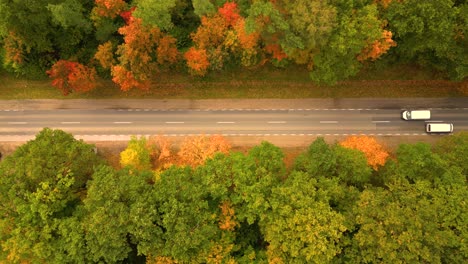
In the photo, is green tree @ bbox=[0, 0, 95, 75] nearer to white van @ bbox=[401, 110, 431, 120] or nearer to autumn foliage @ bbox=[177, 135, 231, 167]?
autumn foliage @ bbox=[177, 135, 231, 167]

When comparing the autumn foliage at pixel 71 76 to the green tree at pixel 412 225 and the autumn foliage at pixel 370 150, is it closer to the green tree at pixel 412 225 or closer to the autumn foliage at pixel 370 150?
the autumn foliage at pixel 370 150

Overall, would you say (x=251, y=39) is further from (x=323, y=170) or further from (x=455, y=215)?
(x=455, y=215)

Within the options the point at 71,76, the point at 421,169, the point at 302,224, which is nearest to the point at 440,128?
the point at 421,169

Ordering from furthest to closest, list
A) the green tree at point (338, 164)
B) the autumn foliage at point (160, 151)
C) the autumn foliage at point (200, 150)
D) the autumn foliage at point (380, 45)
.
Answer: the autumn foliage at point (160, 151) → the autumn foliage at point (200, 150) → the autumn foliage at point (380, 45) → the green tree at point (338, 164)

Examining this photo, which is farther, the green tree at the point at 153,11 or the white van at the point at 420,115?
the white van at the point at 420,115

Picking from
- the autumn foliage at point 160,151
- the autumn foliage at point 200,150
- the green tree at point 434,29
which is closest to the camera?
the green tree at point 434,29

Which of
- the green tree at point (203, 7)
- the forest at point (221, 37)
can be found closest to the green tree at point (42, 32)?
the forest at point (221, 37)

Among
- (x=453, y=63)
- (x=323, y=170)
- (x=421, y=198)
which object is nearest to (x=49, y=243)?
(x=323, y=170)
